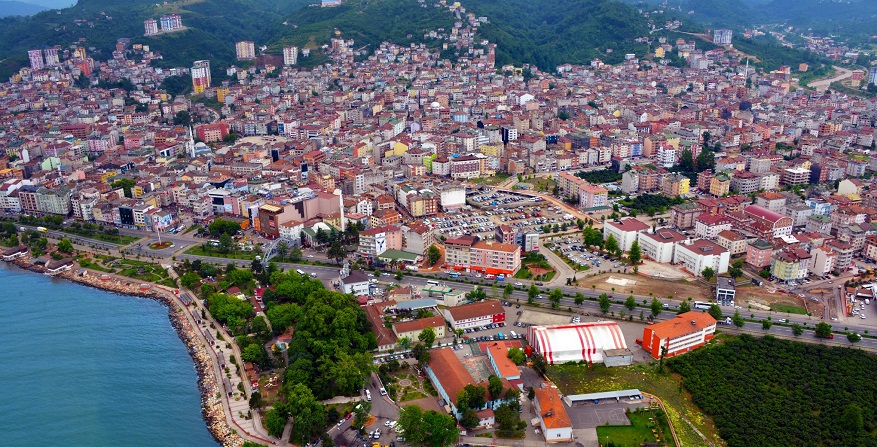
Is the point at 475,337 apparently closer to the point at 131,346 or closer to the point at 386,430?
the point at 386,430

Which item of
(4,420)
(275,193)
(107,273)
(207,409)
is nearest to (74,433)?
(4,420)

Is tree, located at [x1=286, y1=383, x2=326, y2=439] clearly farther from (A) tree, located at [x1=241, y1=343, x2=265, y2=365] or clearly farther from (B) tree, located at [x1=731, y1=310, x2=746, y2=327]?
(B) tree, located at [x1=731, y1=310, x2=746, y2=327]

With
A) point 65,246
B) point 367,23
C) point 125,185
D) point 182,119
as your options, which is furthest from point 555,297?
point 367,23

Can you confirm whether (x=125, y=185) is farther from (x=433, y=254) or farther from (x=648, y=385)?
(x=648, y=385)

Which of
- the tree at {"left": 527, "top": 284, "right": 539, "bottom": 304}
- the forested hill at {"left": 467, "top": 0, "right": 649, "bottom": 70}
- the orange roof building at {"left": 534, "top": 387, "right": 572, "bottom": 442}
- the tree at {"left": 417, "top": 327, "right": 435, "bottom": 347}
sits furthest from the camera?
the forested hill at {"left": 467, "top": 0, "right": 649, "bottom": 70}

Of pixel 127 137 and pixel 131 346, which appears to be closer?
pixel 131 346

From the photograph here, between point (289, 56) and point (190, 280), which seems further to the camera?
point (289, 56)

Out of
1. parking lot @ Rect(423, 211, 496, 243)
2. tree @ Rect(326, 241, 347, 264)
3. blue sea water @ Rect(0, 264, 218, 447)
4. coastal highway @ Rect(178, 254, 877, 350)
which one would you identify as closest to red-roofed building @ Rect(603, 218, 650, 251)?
coastal highway @ Rect(178, 254, 877, 350)
